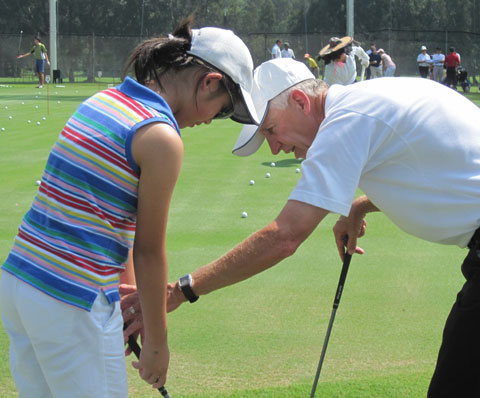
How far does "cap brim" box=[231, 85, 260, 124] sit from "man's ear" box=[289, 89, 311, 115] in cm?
28

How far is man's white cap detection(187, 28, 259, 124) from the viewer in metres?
2.53

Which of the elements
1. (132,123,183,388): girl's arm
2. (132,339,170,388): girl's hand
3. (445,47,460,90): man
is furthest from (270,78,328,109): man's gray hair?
(445,47,460,90): man

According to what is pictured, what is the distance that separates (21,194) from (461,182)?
763cm

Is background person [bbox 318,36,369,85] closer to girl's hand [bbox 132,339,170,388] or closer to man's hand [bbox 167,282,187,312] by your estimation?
man's hand [bbox 167,282,187,312]

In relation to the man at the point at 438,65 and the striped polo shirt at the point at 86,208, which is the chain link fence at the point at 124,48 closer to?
the man at the point at 438,65

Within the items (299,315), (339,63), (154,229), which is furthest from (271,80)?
(339,63)

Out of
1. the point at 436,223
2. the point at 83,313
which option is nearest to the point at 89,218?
the point at 83,313

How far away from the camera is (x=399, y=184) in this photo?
111 inches

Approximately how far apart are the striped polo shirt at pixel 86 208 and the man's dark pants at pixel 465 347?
1.39 meters

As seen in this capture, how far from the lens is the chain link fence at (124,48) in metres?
47.2

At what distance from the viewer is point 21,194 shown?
9438mm

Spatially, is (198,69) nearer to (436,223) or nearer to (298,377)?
(436,223)

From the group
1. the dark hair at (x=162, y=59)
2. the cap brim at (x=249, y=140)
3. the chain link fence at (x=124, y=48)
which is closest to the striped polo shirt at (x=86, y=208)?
the dark hair at (x=162, y=59)

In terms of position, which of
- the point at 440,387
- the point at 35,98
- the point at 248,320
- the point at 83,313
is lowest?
the point at 35,98
